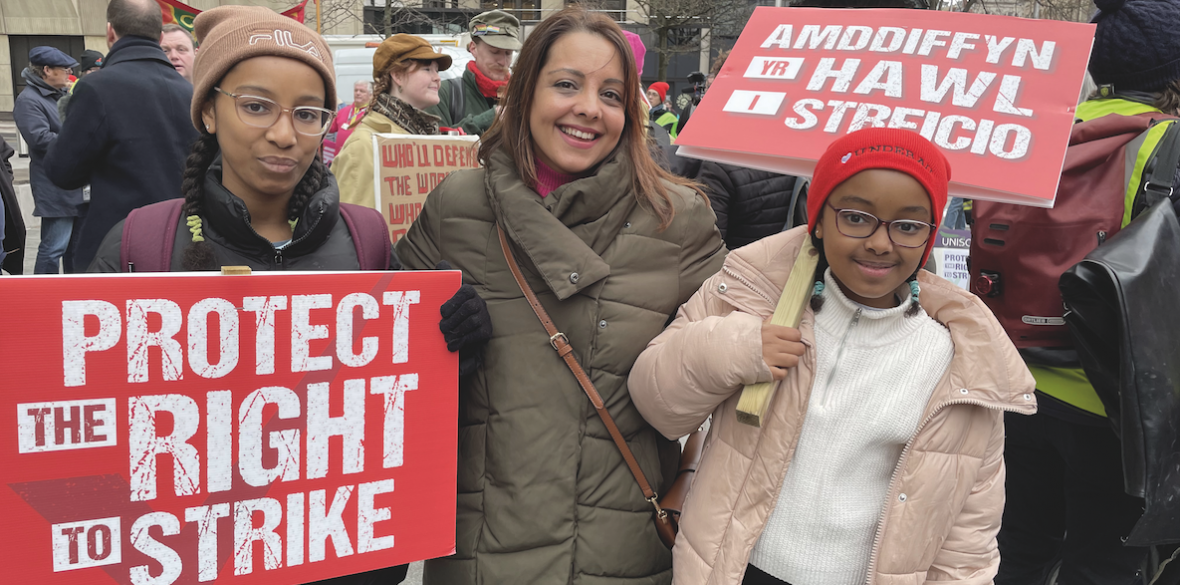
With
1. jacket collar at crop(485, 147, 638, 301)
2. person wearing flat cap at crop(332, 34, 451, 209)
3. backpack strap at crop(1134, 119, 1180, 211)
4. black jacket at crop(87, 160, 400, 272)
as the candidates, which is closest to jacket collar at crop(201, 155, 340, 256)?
black jacket at crop(87, 160, 400, 272)

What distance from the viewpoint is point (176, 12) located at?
5445 mm

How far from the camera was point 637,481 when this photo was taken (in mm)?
2055

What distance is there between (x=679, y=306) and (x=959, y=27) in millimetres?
1108

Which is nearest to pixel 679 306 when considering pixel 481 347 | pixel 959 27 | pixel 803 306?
pixel 803 306

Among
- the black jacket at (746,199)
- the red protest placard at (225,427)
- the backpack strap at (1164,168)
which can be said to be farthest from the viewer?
the black jacket at (746,199)

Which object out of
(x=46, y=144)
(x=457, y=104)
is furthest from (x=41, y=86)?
(x=457, y=104)

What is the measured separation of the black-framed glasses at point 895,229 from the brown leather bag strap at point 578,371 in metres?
0.69

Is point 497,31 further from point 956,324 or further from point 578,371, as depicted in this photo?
point 956,324

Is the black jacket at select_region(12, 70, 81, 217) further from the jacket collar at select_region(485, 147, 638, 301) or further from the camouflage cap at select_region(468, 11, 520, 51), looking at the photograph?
the jacket collar at select_region(485, 147, 638, 301)

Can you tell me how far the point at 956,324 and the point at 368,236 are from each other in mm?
1384

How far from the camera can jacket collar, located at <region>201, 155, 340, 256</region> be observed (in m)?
1.77

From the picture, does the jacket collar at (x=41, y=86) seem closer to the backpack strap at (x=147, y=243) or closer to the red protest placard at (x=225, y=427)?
the backpack strap at (x=147, y=243)

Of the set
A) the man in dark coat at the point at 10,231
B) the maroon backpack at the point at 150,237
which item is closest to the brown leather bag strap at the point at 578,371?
the maroon backpack at the point at 150,237

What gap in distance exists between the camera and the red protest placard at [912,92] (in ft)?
6.68
